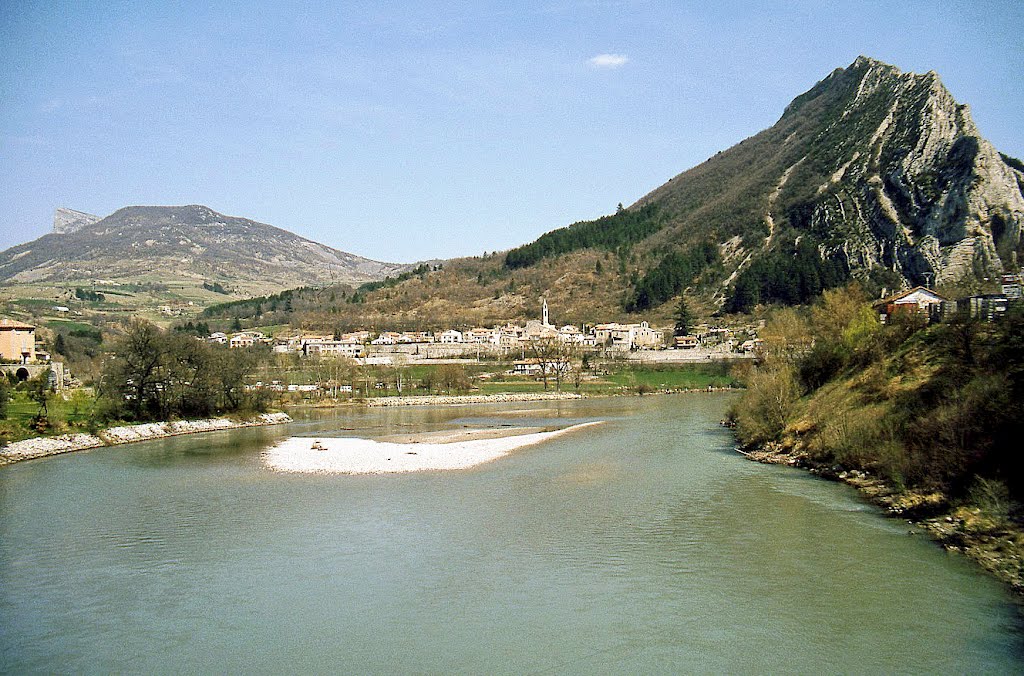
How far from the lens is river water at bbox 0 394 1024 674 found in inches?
450

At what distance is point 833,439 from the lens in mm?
25797

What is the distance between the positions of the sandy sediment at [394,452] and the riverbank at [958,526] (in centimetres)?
1374

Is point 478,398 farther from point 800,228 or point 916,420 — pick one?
point 800,228

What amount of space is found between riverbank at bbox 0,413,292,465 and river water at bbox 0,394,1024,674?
7.81m

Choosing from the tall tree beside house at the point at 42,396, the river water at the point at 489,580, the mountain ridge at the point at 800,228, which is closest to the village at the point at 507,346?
the tall tree beside house at the point at 42,396

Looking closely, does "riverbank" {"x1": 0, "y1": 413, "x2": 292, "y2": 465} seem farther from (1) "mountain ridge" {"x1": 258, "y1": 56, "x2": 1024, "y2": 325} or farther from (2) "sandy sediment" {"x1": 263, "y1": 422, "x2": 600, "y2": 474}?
(1) "mountain ridge" {"x1": 258, "y1": 56, "x2": 1024, "y2": 325}

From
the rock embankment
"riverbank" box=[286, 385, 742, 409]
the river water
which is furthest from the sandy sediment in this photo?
the rock embankment

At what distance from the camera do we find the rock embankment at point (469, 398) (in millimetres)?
66562

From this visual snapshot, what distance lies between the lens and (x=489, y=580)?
14.7m

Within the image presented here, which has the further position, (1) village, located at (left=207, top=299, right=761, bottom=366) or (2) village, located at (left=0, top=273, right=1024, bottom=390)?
(1) village, located at (left=207, top=299, right=761, bottom=366)

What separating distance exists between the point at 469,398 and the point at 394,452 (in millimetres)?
37271

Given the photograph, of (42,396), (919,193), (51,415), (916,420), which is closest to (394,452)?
(51,415)

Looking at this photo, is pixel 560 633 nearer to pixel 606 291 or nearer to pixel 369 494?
pixel 369 494

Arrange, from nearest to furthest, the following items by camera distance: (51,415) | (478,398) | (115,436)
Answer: (51,415) → (115,436) → (478,398)
